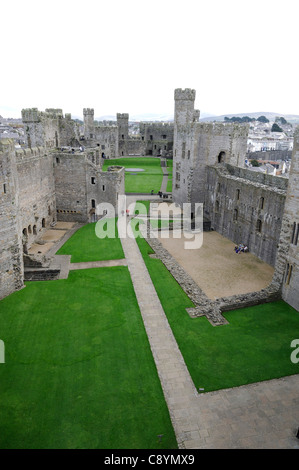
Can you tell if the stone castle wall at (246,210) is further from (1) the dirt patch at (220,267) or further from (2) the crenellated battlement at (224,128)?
(2) the crenellated battlement at (224,128)

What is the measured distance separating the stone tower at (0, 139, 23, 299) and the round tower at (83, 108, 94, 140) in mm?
48501

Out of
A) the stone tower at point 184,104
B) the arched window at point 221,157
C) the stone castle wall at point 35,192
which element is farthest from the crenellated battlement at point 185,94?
the stone castle wall at point 35,192

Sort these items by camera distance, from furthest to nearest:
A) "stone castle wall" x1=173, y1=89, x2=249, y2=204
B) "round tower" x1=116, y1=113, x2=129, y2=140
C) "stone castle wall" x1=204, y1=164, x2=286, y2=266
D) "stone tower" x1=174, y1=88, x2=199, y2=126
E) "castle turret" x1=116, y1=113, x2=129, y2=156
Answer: "castle turret" x1=116, y1=113, x2=129, y2=156, "round tower" x1=116, y1=113, x2=129, y2=140, "stone tower" x1=174, y1=88, x2=199, y2=126, "stone castle wall" x1=173, y1=89, x2=249, y2=204, "stone castle wall" x1=204, y1=164, x2=286, y2=266

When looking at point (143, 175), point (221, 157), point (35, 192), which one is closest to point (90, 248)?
point (35, 192)

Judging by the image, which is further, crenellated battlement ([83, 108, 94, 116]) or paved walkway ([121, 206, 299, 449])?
crenellated battlement ([83, 108, 94, 116])

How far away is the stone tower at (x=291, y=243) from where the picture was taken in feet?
60.7

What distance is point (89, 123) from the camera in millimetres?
67250

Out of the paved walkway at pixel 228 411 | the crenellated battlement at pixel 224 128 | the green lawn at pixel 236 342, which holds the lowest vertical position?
the paved walkway at pixel 228 411

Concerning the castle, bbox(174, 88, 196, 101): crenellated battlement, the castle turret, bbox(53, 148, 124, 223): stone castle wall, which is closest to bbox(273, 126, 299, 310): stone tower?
the castle

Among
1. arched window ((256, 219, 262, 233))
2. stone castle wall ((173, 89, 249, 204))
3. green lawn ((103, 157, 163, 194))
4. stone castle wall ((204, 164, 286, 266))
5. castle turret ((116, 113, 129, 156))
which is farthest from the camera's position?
castle turret ((116, 113, 129, 156))

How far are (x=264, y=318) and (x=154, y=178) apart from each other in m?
41.6

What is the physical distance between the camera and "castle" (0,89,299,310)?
19.5 metres

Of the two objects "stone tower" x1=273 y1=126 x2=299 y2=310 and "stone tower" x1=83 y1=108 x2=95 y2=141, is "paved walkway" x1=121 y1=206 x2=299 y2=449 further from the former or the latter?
"stone tower" x1=83 y1=108 x2=95 y2=141

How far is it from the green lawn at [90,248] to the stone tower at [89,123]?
131ft
